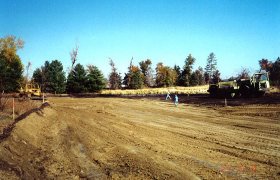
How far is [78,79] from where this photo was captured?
233 ft

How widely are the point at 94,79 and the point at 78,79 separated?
13.2ft

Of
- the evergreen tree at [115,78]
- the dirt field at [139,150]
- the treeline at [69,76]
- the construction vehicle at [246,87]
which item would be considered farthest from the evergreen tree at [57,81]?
the dirt field at [139,150]

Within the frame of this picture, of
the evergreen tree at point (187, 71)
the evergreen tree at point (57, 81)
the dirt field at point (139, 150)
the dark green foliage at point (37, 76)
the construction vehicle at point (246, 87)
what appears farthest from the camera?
the evergreen tree at point (187, 71)

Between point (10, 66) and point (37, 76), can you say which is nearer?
point (10, 66)

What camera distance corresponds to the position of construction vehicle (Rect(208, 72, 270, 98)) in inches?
1468

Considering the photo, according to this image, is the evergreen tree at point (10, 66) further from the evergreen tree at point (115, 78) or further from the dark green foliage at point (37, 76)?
the evergreen tree at point (115, 78)

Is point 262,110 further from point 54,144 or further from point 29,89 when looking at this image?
point 29,89

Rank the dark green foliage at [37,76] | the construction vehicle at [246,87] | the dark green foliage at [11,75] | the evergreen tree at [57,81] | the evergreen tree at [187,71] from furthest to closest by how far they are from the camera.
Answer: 1. the evergreen tree at [187,71]
2. the dark green foliage at [37,76]
3. the evergreen tree at [57,81]
4. the dark green foliage at [11,75]
5. the construction vehicle at [246,87]

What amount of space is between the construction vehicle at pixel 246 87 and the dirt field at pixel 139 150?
1616 centimetres

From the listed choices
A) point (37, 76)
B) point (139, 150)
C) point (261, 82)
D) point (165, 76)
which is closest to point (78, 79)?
point (37, 76)

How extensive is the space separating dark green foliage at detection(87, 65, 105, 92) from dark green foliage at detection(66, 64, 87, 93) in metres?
1.20

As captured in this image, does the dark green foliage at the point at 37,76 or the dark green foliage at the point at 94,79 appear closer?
the dark green foliage at the point at 94,79

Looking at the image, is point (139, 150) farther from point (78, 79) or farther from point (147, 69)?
point (147, 69)

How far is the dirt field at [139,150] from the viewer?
9.98m
